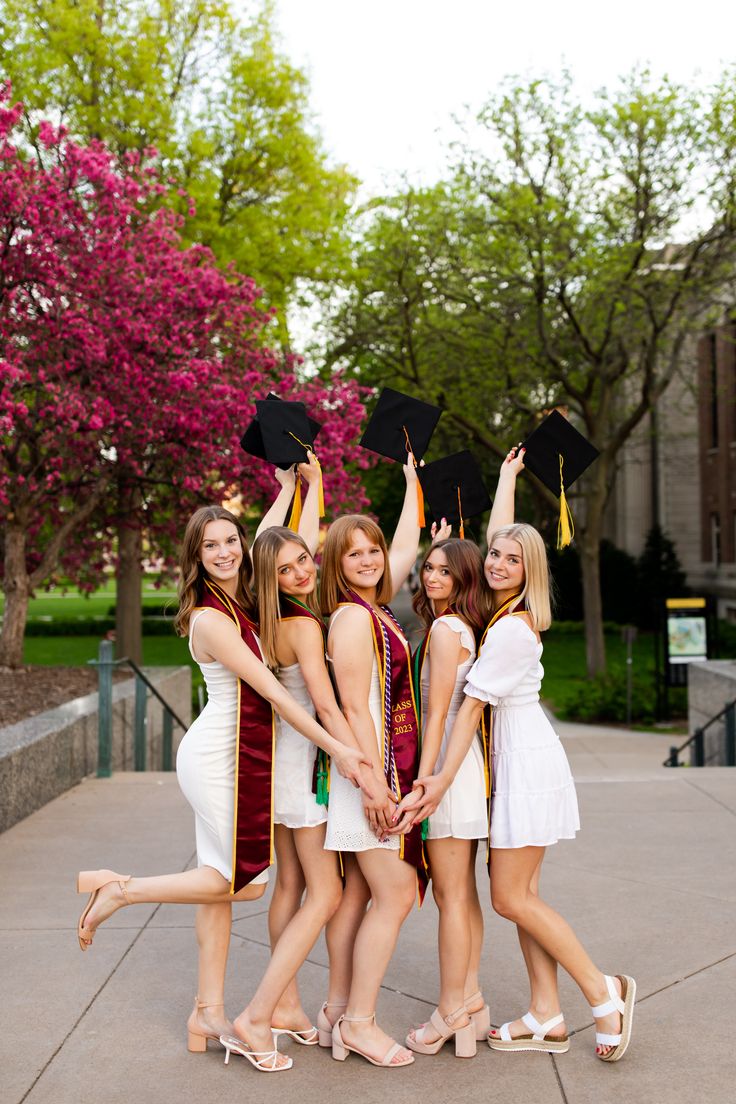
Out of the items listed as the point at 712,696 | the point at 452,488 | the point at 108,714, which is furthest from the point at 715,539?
the point at 452,488

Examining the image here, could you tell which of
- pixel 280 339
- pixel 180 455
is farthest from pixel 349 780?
pixel 280 339

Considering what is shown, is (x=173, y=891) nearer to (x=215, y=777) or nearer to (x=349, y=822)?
(x=215, y=777)

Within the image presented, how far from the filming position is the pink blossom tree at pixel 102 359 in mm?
11352

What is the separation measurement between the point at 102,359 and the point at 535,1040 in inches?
359

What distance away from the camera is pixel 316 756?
3764 mm

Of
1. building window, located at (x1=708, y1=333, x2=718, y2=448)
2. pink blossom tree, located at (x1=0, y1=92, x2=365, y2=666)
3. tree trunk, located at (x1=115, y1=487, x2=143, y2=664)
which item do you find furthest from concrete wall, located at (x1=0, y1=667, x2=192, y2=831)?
Answer: building window, located at (x1=708, y1=333, x2=718, y2=448)

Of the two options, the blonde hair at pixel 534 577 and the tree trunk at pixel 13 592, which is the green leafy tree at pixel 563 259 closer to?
the tree trunk at pixel 13 592

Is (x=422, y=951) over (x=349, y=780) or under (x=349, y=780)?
under

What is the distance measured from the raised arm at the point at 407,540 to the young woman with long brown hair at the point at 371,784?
0.95 ft

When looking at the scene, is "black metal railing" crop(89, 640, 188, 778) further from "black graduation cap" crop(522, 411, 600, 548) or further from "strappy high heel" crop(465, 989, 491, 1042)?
"strappy high heel" crop(465, 989, 491, 1042)

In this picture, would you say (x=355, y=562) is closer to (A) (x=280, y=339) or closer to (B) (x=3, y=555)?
(B) (x=3, y=555)

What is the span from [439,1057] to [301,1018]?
1.67ft

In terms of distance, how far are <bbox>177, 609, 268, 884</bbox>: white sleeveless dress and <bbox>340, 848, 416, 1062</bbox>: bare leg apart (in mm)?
469

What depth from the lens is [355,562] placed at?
12.4ft
